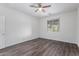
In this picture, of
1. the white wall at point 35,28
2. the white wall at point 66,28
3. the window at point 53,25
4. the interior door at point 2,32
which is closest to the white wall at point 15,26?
the interior door at point 2,32

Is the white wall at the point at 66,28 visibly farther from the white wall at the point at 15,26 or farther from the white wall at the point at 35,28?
the white wall at the point at 15,26

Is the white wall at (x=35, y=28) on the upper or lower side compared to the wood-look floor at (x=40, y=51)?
upper

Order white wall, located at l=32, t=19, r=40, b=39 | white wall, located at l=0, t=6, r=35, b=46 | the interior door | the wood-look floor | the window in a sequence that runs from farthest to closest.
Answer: white wall, located at l=32, t=19, r=40, b=39 → the window → white wall, located at l=0, t=6, r=35, b=46 → the interior door → the wood-look floor

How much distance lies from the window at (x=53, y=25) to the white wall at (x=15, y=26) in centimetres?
180

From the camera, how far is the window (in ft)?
17.9

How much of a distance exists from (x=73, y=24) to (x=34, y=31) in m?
3.34

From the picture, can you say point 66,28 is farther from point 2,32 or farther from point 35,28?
point 2,32

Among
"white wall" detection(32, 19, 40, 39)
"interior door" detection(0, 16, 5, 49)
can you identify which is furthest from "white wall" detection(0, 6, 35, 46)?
"white wall" detection(32, 19, 40, 39)

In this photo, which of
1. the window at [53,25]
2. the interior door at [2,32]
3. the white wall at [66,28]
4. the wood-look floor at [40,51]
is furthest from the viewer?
the window at [53,25]

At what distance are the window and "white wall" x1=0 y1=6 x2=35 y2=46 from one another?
70.9 inches

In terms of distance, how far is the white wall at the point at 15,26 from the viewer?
3638 millimetres

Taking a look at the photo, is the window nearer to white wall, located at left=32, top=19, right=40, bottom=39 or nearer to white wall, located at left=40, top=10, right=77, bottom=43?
white wall, located at left=40, top=10, right=77, bottom=43

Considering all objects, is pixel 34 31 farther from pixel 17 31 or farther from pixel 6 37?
pixel 6 37

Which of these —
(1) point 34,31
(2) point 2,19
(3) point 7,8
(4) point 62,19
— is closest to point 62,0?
(2) point 2,19
